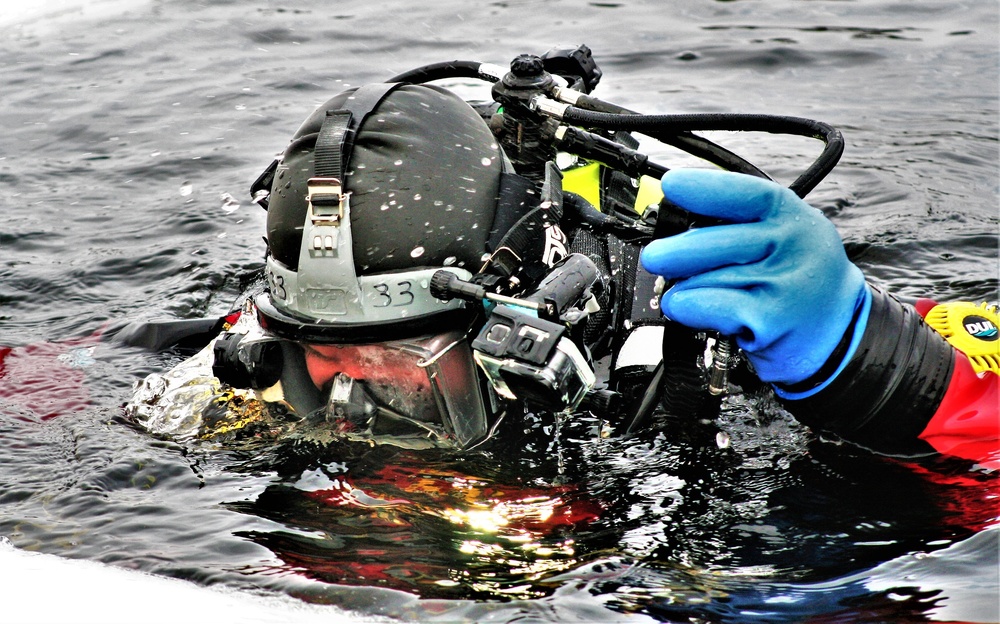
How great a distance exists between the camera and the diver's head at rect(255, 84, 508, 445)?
233 centimetres

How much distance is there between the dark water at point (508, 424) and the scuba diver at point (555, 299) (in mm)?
211

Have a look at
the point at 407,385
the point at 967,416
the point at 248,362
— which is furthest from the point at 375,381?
the point at 967,416

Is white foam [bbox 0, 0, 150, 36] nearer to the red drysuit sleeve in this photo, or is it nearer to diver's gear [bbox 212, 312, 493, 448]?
diver's gear [bbox 212, 312, 493, 448]

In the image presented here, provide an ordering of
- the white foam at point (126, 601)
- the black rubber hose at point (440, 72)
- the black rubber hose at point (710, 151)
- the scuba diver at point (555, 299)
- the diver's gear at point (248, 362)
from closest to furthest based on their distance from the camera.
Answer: the white foam at point (126, 601) → the scuba diver at point (555, 299) → the black rubber hose at point (710, 151) → the diver's gear at point (248, 362) → the black rubber hose at point (440, 72)

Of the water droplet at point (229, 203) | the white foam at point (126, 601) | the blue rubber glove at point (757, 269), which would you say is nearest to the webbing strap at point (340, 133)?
the blue rubber glove at point (757, 269)

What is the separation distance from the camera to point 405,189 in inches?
92.5

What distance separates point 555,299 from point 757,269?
0.44 meters

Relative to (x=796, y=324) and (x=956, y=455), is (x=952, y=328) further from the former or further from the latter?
(x=796, y=324)

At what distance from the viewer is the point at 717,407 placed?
2.22 meters

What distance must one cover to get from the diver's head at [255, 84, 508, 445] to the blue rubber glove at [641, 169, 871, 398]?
52 centimetres

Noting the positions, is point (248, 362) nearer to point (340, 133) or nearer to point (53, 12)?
point (340, 133)

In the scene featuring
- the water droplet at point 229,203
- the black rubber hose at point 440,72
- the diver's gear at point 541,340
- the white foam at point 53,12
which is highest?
the white foam at point 53,12

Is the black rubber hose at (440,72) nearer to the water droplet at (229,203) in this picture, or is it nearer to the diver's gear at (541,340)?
the diver's gear at (541,340)

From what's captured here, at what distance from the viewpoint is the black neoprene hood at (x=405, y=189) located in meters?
2.34
